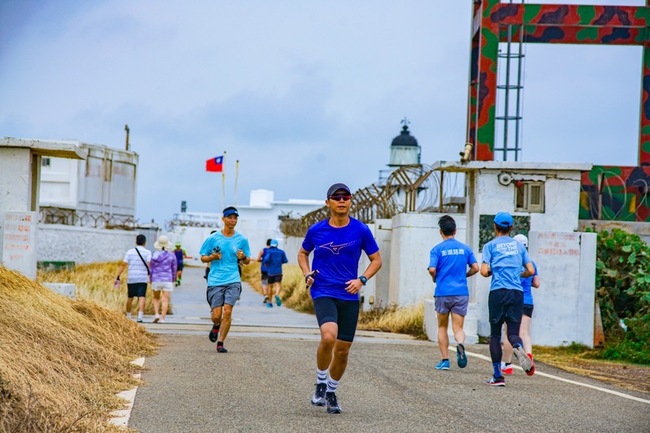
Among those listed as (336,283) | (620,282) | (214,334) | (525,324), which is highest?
(336,283)

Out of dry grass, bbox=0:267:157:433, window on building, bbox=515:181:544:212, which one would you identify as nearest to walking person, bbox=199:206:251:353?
dry grass, bbox=0:267:157:433

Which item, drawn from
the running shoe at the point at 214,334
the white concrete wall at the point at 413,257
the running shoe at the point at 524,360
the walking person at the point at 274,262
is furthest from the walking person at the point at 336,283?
the walking person at the point at 274,262

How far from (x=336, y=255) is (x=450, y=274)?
4.36m

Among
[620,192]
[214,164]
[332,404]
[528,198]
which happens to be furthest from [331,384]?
[214,164]

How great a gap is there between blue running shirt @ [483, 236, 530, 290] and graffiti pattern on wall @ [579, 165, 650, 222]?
45.1 ft

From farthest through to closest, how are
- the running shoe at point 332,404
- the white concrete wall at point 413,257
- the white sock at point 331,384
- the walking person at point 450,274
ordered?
1. the white concrete wall at point 413,257
2. the walking person at point 450,274
3. the white sock at point 331,384
4. the running shoe at point 332,404

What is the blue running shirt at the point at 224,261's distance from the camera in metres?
15.3

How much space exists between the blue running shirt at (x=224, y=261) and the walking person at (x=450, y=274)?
281 centimetres

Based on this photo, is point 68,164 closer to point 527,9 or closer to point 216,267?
point 527,9

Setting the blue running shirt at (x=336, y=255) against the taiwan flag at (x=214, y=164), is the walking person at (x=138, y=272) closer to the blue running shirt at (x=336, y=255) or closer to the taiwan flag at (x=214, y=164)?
the blue running shirt at (x=336, y=255)

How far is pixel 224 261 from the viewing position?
604 inches

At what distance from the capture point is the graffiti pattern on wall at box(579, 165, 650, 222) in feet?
87.1

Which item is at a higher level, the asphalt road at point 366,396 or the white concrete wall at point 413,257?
the white concrete wall at point 413,257

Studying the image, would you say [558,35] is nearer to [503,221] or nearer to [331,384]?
[503,221]
